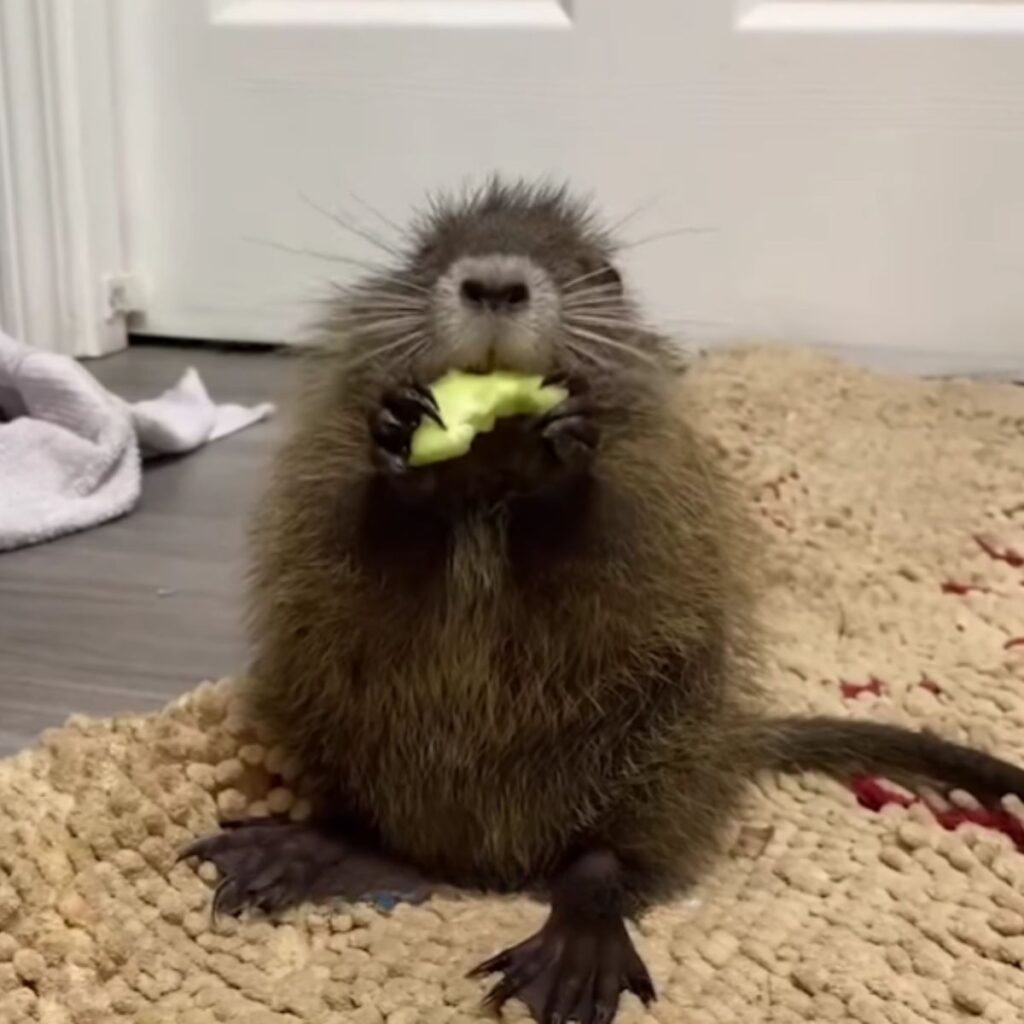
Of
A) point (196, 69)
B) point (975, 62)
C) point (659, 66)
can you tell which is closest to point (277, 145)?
point (196, 69)

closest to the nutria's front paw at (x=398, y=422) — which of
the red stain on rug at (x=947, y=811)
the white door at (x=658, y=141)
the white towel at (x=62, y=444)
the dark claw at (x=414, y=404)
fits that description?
the dark claw at (x=414, y=404)

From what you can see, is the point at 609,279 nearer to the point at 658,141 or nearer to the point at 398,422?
the point at 398,422

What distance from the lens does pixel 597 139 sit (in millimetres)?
1761

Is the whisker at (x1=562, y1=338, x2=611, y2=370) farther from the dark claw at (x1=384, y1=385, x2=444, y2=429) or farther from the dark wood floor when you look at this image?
the dark wood floor

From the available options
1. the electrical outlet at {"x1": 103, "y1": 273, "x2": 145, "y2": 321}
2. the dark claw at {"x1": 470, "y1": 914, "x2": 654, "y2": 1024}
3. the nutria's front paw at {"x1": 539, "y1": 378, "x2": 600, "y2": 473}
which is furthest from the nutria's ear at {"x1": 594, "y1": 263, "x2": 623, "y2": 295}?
the electrical outlet at {"x1": 103, "y1": 273, "x2": 145, "y2": 321}

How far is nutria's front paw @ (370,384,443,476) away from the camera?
2.70 feet

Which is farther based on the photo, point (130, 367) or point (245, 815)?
point (130, 367)

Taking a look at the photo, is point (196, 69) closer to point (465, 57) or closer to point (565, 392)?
point (465, 57)

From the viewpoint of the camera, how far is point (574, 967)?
748 millimetres

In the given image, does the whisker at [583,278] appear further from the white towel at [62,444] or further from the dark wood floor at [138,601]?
the white towel at [62,444]

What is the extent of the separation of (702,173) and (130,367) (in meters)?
0.62

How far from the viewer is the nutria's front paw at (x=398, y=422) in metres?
0.82

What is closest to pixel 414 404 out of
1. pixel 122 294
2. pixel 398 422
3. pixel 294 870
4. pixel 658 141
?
pixel 398 422

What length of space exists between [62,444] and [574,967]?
0.86 m
